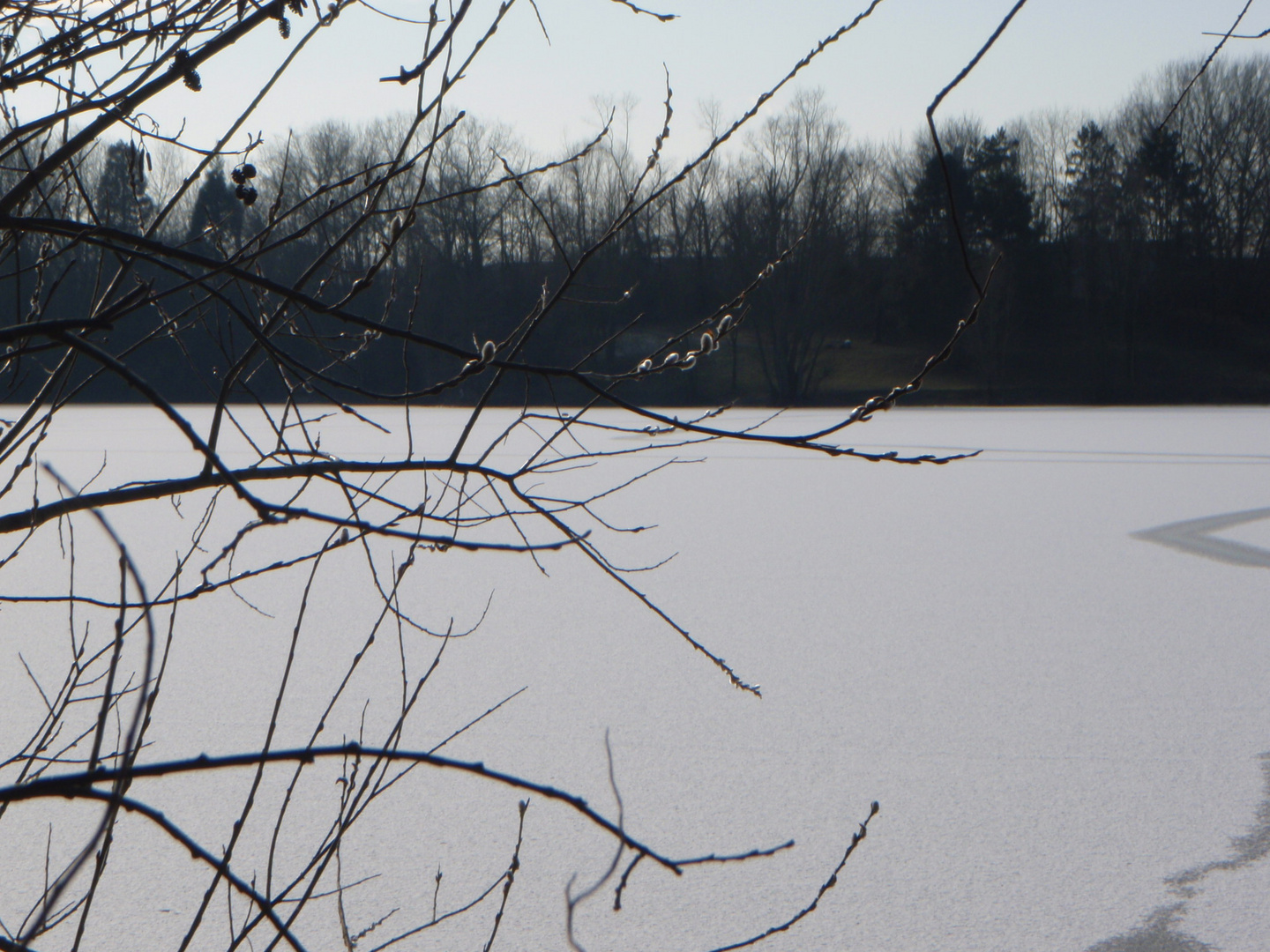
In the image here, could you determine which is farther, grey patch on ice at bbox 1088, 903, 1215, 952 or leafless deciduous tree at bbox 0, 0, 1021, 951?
grey patch on ice at bbox 1088, 903, 1215, 952

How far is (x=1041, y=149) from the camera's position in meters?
39.8

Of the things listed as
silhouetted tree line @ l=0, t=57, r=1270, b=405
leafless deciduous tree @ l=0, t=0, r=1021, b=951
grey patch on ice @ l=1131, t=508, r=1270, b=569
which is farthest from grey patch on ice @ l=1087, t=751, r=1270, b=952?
silhouetted tree line @ l=0, t=57, r=1270, b=405

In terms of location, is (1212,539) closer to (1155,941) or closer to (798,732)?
(798,732)

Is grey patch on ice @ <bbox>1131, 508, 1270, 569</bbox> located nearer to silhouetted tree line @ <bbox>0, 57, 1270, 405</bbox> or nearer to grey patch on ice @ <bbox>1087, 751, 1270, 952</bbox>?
grey patch on ice @ <bbox>1087, 751, 1270, 952</bbox>

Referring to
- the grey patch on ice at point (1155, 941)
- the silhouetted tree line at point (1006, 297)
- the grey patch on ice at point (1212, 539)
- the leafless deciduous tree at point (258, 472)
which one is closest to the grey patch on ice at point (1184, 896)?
the grey patch on ice at point (1155, 941)

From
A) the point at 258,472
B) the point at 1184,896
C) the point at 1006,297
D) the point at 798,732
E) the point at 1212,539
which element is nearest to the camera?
the point at 258,472

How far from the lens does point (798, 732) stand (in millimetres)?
3451

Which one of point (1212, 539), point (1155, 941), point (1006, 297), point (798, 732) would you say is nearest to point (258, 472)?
point (1155, 941)

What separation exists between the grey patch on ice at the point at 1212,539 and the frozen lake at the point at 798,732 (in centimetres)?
4

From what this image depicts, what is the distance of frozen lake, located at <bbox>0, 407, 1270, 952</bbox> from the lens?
7.95 ft

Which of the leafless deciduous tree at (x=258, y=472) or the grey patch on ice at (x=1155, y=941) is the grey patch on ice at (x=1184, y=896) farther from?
the leafless deciduous tree at (x=258, y=472)

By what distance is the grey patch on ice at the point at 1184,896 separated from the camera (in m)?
2.23

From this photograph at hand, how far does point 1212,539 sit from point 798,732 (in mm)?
4289

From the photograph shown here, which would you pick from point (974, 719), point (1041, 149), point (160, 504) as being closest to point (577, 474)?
point (160, 504)
